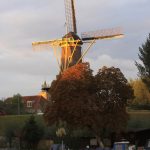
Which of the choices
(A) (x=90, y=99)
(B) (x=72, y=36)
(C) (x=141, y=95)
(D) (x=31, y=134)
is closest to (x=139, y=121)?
(D) (x=31, y=134)

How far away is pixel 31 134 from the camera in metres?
75.3

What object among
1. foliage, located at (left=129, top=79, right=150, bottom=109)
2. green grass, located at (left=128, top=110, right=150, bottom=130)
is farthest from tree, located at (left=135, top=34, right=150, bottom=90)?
foliage, located at (left=129, top=79, right=150, bottom=109)

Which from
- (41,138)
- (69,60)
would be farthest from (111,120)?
(69,60)

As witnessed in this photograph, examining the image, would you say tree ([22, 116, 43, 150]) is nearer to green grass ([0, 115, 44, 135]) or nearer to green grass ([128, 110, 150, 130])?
green grass ([0, 115, 44, 135])

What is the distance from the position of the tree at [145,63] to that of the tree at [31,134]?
75.9 feet

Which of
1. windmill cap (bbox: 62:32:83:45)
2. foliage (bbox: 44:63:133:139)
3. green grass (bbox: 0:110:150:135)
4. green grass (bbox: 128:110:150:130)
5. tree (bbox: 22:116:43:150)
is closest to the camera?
foliage (bbox: 44:63:133:139)

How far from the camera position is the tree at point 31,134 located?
75312mm

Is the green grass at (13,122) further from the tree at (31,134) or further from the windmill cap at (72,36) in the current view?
the windmill cap at (72,36)

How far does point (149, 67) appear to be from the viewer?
91.8 metres

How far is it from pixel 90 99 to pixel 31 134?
45.2 feet

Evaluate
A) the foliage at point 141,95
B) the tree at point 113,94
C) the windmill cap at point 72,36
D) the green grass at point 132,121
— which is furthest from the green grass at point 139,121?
the foliage at point 141,95

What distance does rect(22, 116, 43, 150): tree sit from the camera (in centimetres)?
7531

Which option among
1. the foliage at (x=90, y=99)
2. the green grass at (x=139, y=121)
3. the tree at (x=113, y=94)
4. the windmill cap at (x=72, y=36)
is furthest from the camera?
the windmill cap at (x=72, y=36)

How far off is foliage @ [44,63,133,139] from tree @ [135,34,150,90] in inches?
940
